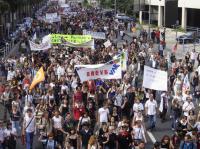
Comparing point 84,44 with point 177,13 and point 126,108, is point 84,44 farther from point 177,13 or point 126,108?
point 177,13

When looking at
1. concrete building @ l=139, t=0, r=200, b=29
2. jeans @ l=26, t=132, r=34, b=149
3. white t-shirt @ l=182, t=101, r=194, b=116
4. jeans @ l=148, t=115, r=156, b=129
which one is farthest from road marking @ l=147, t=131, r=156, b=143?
concrete building @ l=139, t=0, r=200, b=29

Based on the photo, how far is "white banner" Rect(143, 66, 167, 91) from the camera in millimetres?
17859

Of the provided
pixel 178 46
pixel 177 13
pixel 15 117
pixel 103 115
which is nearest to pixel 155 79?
→ pixel 103 115

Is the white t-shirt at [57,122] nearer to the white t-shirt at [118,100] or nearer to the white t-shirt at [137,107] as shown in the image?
the white t-shirt at [137,107]

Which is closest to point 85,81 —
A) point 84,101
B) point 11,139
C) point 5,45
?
point 84,101

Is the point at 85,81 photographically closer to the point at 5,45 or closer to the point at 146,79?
the point at 146,79

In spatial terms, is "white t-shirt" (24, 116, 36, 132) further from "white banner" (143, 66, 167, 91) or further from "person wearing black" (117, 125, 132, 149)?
"white banner" (143, 66, 167, 91)

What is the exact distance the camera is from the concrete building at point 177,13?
6204cm

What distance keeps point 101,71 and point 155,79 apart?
1.93m

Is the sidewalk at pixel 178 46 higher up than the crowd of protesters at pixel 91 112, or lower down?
lower down

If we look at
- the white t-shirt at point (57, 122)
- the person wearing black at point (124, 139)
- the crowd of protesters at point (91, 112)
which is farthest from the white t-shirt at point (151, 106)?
the person wearing black at point (124, 139)

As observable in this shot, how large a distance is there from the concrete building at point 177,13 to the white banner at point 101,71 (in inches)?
1679

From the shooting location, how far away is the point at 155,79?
706 inches

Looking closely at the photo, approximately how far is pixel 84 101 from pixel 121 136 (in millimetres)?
4975
